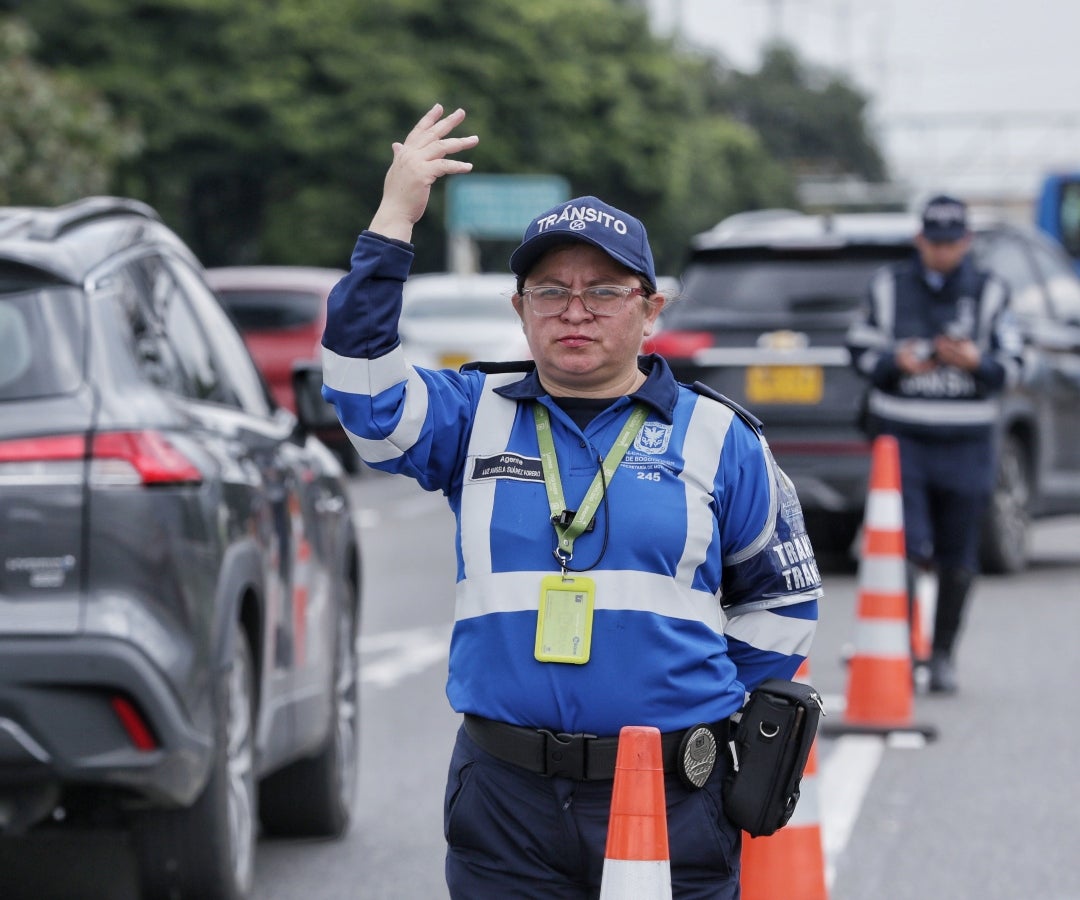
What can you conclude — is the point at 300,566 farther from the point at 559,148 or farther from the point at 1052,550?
the point at 559,148

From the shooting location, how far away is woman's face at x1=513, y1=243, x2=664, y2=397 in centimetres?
376

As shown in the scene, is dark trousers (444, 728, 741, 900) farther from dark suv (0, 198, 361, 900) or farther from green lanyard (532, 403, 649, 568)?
dark suv (0, 198, 361, 900)

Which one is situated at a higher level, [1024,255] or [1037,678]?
[1024,255]

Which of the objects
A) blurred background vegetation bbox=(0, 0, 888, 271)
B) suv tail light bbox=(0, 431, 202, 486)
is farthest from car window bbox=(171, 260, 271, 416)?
blurred background vegetation bbox=(0, 0, 888, 271)

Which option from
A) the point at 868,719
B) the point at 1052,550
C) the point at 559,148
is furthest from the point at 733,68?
the point at 868,719

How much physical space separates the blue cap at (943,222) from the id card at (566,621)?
617 centimetres

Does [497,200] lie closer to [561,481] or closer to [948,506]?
[948,506]

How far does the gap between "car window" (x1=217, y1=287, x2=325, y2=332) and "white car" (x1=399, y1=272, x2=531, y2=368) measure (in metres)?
3.34

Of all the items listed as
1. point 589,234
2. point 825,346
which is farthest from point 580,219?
point 825,346

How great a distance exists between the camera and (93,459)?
5297 millimetres

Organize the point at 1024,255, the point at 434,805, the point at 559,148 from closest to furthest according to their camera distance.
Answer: the point at 434,805 < the point at 1024,255 < the point at 559,148

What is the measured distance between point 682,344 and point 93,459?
8006mm

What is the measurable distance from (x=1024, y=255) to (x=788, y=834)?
367 inches

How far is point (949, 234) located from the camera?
→ 9.59m
